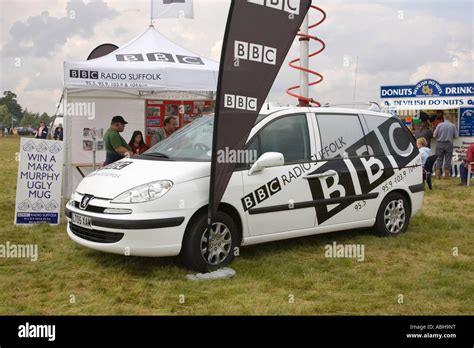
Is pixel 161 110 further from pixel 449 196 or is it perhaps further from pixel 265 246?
pixel 449 196

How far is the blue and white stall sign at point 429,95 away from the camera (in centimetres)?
1811

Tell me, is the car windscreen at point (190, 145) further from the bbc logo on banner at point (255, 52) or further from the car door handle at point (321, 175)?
the car door handle at point (321, 175)

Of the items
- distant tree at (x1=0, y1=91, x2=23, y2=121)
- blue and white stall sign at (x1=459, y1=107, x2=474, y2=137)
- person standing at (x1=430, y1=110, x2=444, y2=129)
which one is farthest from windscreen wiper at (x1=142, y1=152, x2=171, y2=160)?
distant tree at (x1=0, y1=91, x2=23, y2=121)

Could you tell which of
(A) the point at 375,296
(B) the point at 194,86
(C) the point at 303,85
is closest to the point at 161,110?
(B) the point at 194,86

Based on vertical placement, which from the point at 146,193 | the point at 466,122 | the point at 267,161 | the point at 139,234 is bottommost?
the point at 139,234

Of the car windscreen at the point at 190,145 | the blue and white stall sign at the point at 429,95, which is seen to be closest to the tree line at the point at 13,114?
the blue and white stall sign at the point at 429,95

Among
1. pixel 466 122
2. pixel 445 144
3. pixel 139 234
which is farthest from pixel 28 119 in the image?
pixel 139 234

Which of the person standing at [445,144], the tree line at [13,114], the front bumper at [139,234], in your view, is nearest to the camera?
the front bumper at [139,234]

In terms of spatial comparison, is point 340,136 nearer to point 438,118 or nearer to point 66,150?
point 66,150

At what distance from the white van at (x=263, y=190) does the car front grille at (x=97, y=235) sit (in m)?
0.01

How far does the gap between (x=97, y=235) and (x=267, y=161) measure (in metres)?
1.94

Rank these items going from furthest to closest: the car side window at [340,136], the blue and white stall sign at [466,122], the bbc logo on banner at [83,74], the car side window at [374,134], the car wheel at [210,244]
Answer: the blue and white stall sign at [466,122]
the bbc logo on banner at [83,74]
the car side window at [374,134]
the car side window at [340,136]
the car wheel at [210,244]

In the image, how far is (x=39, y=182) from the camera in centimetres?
827

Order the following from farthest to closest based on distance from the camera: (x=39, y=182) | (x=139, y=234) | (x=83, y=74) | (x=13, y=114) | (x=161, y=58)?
(x=13, y=114) → (x=161, y=58) → (x=83, y=74) → (x=39, y=182) → (x=139, y=234)
